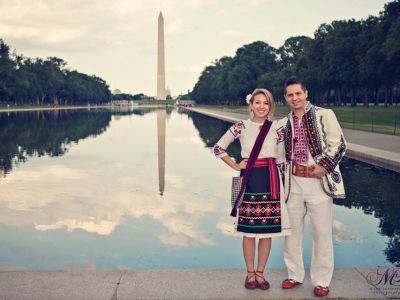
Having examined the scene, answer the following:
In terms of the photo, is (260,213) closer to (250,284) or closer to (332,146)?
(250,284)

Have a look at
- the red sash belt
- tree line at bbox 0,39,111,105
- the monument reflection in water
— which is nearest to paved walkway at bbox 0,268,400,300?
the monument reflection in water

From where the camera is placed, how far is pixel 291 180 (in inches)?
165

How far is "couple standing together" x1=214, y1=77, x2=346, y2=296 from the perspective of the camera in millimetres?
4051

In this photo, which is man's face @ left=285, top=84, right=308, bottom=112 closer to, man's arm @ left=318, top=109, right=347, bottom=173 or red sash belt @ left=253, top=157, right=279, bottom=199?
man's arm @ left=318, top=109, right=347, bottom=173

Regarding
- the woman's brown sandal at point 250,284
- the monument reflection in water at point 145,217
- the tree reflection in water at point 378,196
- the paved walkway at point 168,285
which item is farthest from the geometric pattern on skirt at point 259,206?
the tree reflection in water at point 378,196

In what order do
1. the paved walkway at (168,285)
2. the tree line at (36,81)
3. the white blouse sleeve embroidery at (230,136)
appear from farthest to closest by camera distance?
1. the tree line at (36,81)
2. the white blouse sleeve embroidery at (230,136)
3. the paved walkway at (168,285)

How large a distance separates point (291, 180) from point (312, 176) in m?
0.20

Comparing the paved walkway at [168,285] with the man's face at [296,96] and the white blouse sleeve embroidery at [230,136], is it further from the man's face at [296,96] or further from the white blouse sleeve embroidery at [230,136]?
the man's face at [296,96]

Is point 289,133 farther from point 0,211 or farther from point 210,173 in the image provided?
point 210,173

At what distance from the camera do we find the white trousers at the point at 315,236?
4.08 metres

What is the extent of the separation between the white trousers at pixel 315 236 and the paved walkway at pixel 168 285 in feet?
0.51

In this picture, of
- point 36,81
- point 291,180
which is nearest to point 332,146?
point 291,180

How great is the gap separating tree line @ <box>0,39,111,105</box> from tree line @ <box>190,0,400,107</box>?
39599mm

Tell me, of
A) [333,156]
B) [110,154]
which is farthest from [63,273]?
[110,154]
